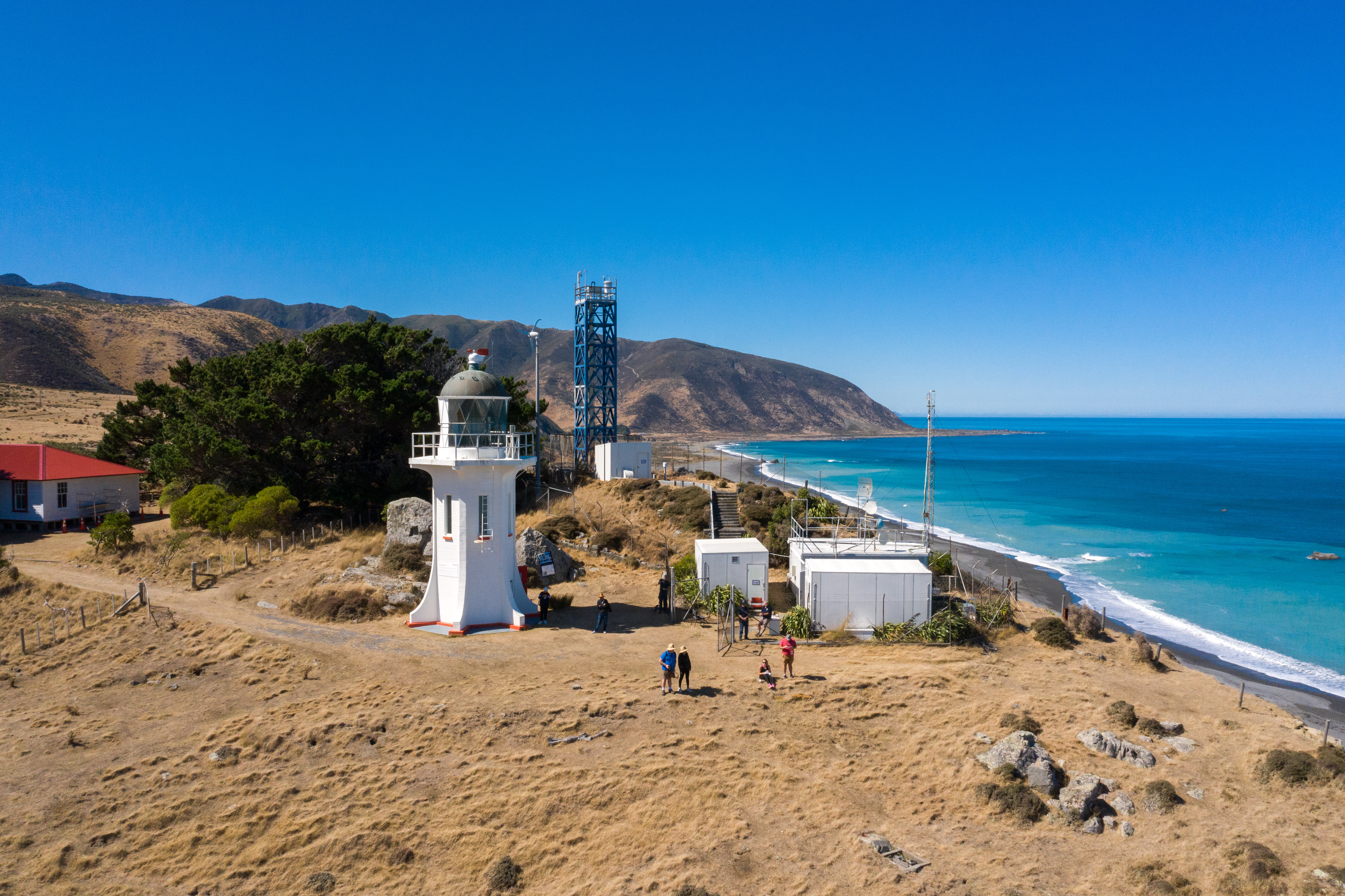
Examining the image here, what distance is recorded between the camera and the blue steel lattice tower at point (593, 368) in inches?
1857

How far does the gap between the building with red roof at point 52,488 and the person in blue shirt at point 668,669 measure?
28.7 m

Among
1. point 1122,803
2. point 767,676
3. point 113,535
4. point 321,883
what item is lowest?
point 321,883

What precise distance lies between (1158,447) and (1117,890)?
18321 centimetres

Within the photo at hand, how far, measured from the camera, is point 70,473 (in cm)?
3016

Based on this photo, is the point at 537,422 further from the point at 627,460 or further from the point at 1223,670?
the point at 1223,670

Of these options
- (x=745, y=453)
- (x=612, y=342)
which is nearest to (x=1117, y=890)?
(x=612, y=342)

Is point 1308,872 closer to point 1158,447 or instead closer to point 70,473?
point 70,473

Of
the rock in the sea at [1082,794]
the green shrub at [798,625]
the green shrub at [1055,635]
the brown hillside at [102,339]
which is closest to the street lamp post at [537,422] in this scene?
the green shrub at [798,625]

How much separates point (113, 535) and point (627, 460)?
77.7 ft

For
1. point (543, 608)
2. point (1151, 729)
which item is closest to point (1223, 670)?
point (1151, 729)

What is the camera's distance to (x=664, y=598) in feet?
68.0

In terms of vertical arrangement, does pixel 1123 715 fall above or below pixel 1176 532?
above

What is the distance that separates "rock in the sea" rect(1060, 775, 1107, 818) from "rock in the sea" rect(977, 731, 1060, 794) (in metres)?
0.22

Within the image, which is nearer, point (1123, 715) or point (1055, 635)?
point (1123, 715)
